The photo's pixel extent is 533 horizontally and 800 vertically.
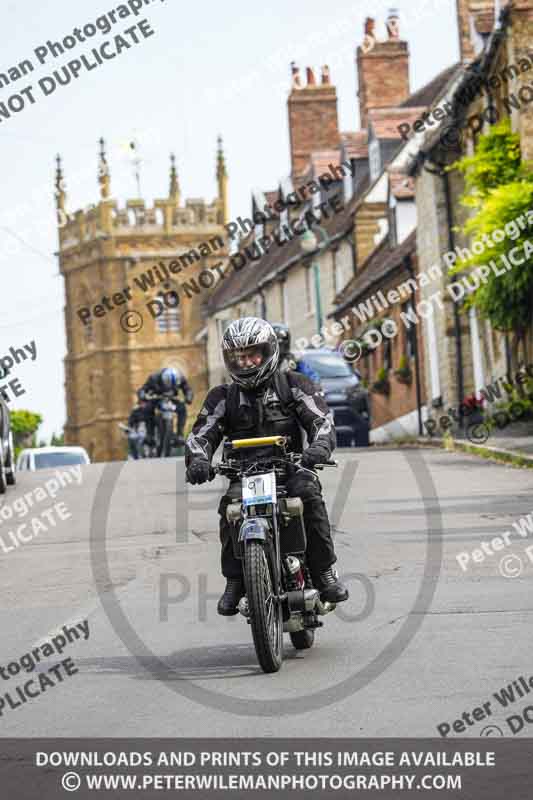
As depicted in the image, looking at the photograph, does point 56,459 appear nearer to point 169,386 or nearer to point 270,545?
point 169,386

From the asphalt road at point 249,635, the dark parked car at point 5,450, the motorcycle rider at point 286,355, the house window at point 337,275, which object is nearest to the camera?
the asphalt road at point 249,635

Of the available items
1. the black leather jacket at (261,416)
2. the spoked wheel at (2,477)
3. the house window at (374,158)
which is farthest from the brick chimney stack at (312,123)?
the black leather jacket at (261,416)

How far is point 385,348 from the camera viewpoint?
4869cm

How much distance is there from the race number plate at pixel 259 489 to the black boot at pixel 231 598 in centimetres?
51

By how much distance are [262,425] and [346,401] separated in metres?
27.6

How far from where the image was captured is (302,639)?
894 centimetres

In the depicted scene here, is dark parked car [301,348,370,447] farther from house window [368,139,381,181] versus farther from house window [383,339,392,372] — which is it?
house window [368,139,381,181]

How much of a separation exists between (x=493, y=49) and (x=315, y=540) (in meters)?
26.2

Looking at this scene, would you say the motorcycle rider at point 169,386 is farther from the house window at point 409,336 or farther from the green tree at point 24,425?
the green tree at point 24,425

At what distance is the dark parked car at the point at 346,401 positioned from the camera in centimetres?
3634

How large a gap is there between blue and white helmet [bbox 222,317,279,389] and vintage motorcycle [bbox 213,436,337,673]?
1.13 feet

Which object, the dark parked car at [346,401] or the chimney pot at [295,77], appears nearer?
the dark parked car at [346,401]

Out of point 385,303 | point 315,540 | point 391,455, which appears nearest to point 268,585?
point 315,540

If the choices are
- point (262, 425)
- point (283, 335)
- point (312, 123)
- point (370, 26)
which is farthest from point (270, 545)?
point (312, 123)
